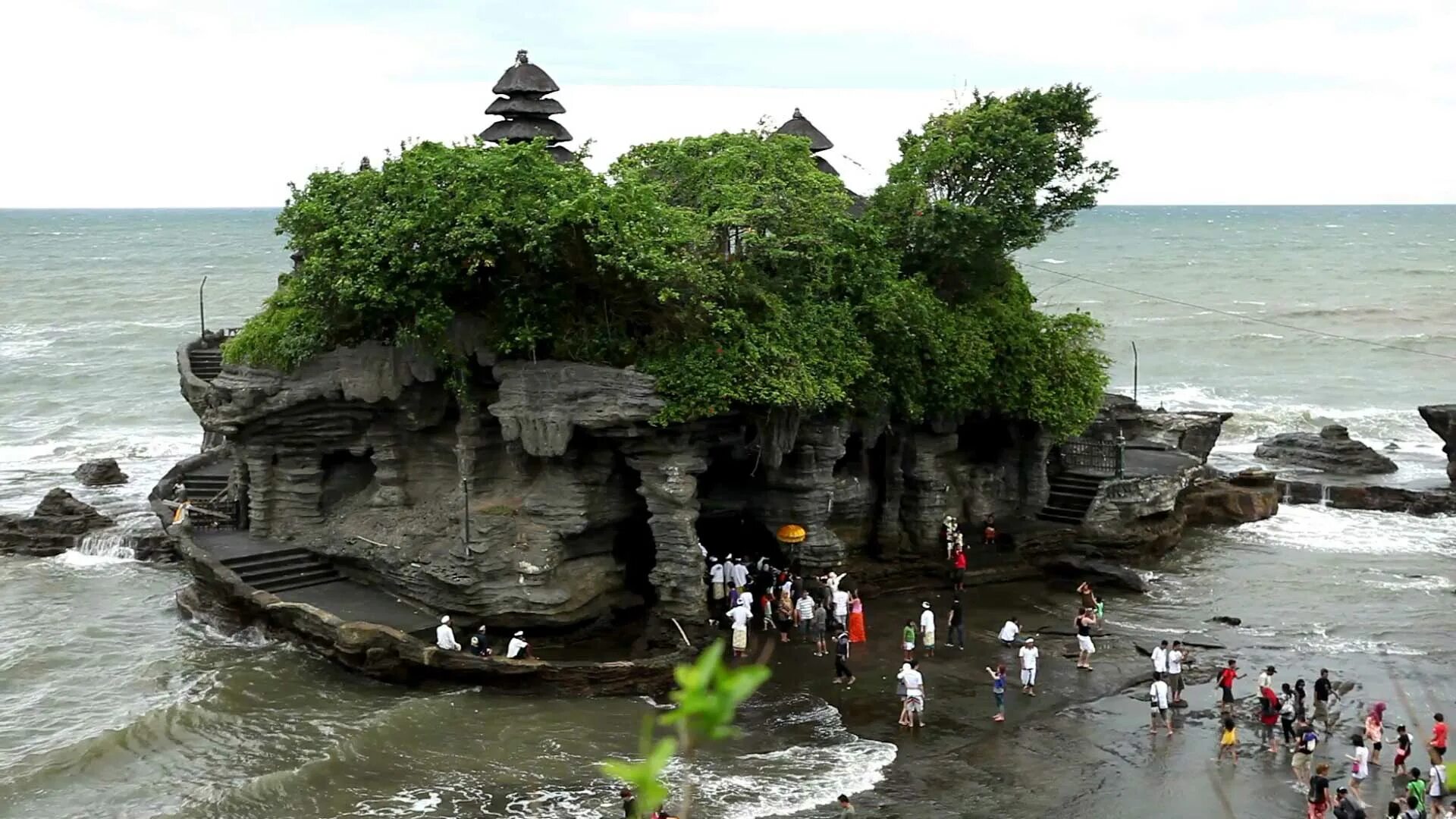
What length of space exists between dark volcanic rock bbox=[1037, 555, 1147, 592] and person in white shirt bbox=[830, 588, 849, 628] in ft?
23.2

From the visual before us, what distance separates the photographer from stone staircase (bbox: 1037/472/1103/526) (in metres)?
33.7

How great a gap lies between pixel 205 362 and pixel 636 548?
19.1 metres

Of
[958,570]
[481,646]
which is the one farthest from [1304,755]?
[481,646]

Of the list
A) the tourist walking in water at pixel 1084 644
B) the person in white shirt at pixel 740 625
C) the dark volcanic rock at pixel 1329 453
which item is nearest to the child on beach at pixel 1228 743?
the tourist walking in water at pixel 1084 644

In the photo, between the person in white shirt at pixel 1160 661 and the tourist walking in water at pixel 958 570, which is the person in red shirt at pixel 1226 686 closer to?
the person in white shirt at pixel 1160 661

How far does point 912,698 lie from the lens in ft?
72.9

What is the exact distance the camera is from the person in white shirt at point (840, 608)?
2606 centimetres

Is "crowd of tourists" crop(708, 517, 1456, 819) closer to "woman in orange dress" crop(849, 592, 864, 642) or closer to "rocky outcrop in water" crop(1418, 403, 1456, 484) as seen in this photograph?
"woman in orange dress" crop(849, 592, 864, 642)

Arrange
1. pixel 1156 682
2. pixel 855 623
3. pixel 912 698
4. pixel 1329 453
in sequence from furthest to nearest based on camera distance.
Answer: pixel 1329 453 < pixel 855 623 < pixel 1156 682 < pixel 912 698

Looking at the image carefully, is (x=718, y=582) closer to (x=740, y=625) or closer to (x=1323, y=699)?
(x=740, y=625)

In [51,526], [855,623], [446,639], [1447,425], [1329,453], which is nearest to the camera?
[446,639]

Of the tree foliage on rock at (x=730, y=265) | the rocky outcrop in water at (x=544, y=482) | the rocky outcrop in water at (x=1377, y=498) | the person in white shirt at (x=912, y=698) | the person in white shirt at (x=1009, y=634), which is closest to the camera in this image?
the person in white shirt at (x=912, y=698)

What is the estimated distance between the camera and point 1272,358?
7556 cm

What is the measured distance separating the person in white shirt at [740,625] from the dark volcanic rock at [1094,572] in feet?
28.7
